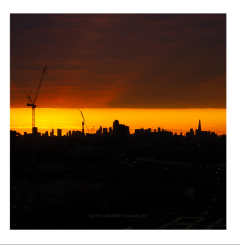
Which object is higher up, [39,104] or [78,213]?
[39,104]

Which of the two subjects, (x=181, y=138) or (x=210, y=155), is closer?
(x=210, y=155)

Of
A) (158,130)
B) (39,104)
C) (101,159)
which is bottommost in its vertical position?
(101,159)

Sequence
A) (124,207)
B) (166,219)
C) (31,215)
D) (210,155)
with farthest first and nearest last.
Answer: (210,155), (124,207), (31,215), (166,219)

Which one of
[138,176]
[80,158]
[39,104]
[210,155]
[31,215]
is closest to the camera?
[31,215]

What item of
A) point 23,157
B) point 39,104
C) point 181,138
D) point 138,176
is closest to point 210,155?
point 138,176

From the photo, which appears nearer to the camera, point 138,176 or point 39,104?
point 138,176

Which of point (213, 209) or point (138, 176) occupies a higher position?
point (213, 209)

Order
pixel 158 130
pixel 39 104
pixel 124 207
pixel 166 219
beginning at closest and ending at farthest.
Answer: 1. pixel 166 219
2. pixel 124 207
3. pixel 39 104
4. pixel 158 130

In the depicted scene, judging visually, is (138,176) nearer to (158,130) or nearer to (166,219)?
(166,219)

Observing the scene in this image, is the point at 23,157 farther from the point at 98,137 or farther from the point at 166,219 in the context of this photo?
the point at 166,219
